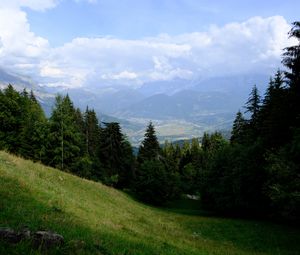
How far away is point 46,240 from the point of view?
897 cm

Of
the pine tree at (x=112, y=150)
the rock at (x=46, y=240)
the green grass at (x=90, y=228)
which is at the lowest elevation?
the green grass at (x=90, y=228)

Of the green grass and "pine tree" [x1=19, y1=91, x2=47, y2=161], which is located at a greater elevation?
"pine tree" [x1=19, y1=91, x2=47, y2=161]

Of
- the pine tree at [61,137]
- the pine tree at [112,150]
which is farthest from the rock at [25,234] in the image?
the pine tree at [112,150]

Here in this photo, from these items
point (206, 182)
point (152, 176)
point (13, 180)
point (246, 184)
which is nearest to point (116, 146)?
point (152, 176)

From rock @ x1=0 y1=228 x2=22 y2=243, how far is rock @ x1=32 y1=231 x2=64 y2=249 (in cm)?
37

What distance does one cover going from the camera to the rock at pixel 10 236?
881 centimetres

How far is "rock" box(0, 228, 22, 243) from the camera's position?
8.81 meters

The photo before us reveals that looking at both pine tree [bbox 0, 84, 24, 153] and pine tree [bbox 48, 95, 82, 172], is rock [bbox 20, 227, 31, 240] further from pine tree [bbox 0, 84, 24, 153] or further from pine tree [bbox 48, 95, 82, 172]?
pine tree [bbox 0, 84, 24, 153]

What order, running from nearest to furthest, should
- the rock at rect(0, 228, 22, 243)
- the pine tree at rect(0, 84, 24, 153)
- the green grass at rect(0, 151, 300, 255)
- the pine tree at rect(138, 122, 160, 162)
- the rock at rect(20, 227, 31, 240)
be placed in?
the rock at rect(0, 228, 22, 243) → the rock at rect(20, 227, 31, 240) → the green grass at rect(0, 151, 300, 255) → the pine tree at rect(0, 84, 24, 153) → the pine tree at rect(138, 122, 160, 162)

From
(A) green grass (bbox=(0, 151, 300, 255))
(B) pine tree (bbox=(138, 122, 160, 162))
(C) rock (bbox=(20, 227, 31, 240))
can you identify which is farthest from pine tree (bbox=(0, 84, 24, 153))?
(C) rock (bbox=(20, 227, 31, 240))

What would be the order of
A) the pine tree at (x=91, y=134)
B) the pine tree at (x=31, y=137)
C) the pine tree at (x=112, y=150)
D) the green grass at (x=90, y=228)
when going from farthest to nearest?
the pine tree at (x=91, y=134) → the pine tree at (x=112, y=150) → the pine tree at (x=31, y=137) → the green grass at (x=90, y=228)

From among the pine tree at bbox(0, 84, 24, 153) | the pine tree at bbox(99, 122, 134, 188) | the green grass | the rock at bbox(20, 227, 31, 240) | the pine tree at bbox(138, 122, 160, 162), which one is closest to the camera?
the rock at bbox(20, 227, 31, 240)

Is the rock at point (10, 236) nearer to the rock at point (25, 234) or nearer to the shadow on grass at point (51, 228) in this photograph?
the rock at point (25, 234)

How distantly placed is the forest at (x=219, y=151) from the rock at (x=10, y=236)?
1688cm
